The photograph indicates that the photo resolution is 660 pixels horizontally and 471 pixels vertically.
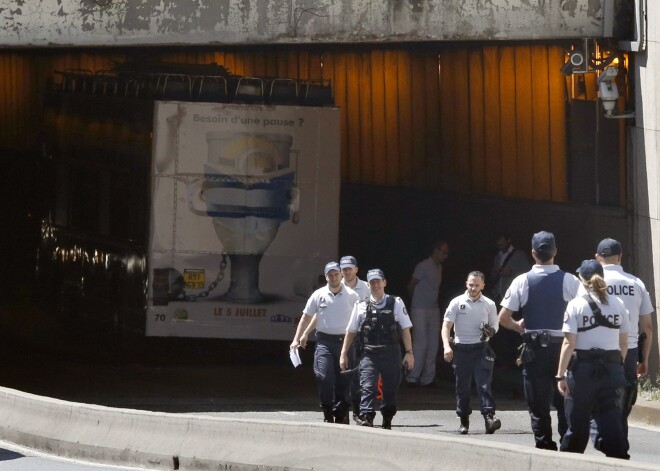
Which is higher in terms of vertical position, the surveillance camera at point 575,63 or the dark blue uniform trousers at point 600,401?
the surveillance camera at point 575,63

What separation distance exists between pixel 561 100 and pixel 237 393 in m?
7.11

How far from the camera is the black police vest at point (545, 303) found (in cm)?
1151

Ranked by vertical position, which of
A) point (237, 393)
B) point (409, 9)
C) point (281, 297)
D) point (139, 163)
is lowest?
point (237, 393)

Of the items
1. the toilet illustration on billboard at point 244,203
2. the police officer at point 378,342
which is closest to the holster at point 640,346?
the police officer at point 378,342

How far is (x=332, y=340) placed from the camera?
14.3 meters

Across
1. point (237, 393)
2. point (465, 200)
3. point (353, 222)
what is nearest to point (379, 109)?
point (353, 222)

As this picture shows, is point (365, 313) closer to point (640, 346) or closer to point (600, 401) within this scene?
point (640, 346)

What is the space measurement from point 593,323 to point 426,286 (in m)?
9.18

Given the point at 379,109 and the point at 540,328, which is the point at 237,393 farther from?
the point at 379,109

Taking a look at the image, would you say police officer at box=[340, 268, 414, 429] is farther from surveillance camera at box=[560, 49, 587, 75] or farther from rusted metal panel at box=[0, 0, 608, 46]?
surveillance camera at box=[560, 49, 587, 75]

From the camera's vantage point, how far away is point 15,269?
36.9 meters

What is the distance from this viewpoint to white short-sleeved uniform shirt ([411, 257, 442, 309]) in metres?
19.4

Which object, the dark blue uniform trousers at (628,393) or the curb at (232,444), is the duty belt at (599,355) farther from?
the curb at (232,444)

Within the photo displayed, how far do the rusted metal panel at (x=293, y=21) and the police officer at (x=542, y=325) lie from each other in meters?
6.11
